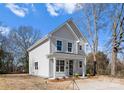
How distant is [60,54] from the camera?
Result: 1648 centimetres

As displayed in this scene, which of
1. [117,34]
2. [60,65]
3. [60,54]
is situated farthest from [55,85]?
[117,34]

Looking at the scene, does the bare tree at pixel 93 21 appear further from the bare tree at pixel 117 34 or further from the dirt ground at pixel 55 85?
the dirt ground at pixel 55 85

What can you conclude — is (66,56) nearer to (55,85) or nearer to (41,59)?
(41,59)

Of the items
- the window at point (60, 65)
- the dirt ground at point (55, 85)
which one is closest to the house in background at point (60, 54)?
the window at point (60, 65)

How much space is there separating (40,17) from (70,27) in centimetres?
297

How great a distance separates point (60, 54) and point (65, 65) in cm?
158

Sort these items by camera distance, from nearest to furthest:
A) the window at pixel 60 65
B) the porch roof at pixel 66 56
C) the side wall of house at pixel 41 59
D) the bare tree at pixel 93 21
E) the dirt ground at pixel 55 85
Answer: the dirt ground at pixel 55 85
the porch roof at pixel 66 56
the side wall of house at pixel 41 59
the window at pixel 60 65
the bare tree at pixel 93 21

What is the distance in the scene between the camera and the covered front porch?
53.6ft

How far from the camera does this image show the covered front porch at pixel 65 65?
16.4m

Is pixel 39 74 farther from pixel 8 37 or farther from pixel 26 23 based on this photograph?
pixel 8 37

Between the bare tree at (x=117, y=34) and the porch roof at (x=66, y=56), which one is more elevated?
the bare tree at (x=117, y=34)

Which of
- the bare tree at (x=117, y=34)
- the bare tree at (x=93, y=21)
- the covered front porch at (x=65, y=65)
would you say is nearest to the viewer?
the covered front porch at (x=65, y=65)

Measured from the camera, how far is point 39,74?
18047mm

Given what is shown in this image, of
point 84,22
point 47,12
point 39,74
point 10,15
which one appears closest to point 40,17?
point 47,12
